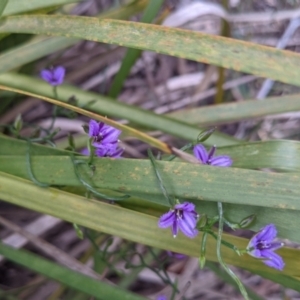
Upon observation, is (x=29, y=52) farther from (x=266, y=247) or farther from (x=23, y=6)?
(x=266, y=247)

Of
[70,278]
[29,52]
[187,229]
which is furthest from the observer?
[29,52]

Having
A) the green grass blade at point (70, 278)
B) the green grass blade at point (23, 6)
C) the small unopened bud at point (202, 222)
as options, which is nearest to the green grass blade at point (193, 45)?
the green grass blade at point (23, 6)

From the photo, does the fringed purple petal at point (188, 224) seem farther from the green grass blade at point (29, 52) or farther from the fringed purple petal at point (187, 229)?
the green grass blade at point (29, 52)

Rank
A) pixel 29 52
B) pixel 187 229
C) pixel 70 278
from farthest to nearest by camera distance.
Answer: pixel 29 52 → pixel 70 278 → pixel 187 229

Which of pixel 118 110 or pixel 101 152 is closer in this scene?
pixel 101 152

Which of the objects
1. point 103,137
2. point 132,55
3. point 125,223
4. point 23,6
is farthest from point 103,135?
point 132,55

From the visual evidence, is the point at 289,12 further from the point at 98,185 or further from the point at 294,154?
the point at 98,185

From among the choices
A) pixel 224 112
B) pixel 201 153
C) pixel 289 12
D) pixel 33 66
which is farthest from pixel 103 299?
pixel 289 12
